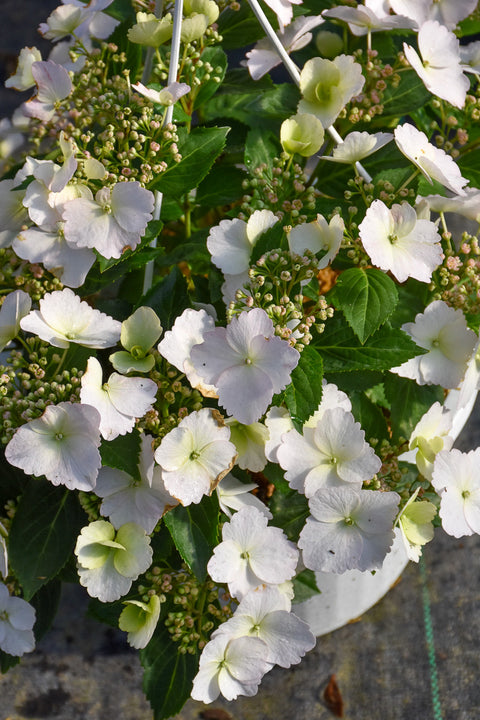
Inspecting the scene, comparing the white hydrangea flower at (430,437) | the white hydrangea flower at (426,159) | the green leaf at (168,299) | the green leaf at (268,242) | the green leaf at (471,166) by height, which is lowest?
the white hydrangea flower at (430,437)

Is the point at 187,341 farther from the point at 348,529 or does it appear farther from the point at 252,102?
the point at 252,102

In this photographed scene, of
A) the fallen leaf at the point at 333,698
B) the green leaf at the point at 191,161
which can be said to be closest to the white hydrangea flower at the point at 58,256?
the green leaf at the point at 191,161

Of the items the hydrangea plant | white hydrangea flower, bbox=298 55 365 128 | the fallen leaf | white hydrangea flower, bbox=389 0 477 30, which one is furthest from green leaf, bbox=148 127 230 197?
the fallen leaf

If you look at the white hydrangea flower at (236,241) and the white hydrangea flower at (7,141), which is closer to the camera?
the white hydrangea flower at (236,241)

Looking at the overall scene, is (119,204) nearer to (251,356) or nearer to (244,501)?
(251,356)

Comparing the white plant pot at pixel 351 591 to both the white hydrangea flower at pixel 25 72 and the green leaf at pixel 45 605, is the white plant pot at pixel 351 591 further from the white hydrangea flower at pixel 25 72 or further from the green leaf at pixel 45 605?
the white hydrangea flower at pixel 25 72

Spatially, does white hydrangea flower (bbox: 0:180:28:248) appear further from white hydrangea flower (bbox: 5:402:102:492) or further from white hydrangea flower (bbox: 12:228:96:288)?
white hydrangea flower (bbox: 5:402:102:492)
